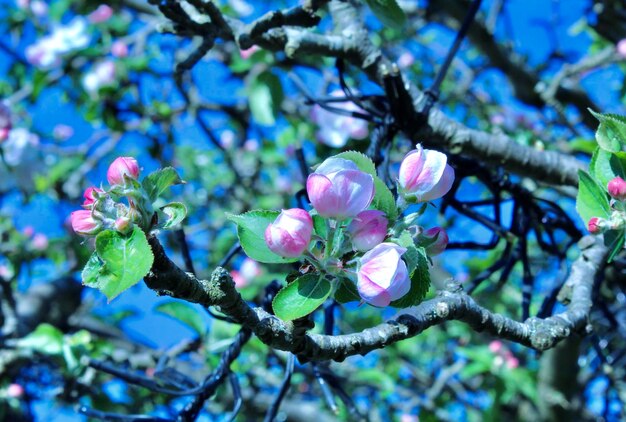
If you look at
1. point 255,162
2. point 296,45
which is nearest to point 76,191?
point 255,162

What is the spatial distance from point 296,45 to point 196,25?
133 millimetres

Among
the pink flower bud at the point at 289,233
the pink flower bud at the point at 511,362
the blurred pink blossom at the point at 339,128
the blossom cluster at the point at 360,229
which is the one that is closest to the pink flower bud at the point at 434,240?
the blossom cluster at the point at 360,229

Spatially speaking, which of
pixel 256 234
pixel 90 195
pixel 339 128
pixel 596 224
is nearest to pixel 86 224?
pixel 90 195

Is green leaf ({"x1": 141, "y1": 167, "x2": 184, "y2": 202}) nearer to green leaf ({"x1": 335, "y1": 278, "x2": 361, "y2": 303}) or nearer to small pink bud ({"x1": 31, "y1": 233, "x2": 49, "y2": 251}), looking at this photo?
green leaf ({"x1": 335, "y1": 278, "x2": 361, "y2": 303})

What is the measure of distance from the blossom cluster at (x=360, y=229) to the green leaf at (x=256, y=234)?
0.03 meters

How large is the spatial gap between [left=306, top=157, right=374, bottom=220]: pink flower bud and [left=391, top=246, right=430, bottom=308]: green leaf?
54 millimetres

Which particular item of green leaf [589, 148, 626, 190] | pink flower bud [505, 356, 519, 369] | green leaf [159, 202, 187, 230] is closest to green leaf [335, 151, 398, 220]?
green leaf [159, 202, 187, 230]

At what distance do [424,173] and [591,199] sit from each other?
0.67 ft

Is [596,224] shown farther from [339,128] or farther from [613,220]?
[339,128]

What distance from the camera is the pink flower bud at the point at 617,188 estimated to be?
61cm

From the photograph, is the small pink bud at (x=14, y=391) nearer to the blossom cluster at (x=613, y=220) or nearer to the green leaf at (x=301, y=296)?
the green leaf at (x=301, y=296)

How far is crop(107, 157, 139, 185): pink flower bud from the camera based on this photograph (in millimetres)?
485

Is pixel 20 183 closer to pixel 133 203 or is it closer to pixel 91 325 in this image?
pixel 91 325

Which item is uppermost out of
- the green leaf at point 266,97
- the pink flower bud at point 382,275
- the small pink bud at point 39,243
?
the pink flower bud at point 382,275
